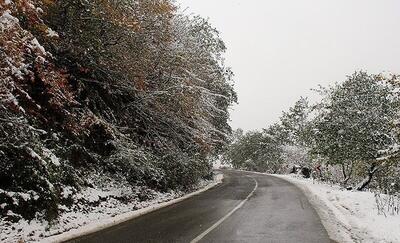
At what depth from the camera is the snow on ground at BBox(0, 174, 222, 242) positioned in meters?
7.71

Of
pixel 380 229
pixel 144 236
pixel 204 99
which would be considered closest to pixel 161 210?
pixel 144 236

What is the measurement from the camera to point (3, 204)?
819cm

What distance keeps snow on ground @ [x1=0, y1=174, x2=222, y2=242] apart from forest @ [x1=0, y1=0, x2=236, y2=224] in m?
0.11

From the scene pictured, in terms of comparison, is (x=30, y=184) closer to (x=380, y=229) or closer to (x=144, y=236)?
(x=144, y=236)

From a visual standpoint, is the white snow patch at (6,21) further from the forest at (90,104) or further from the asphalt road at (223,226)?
the asphalt road at (223,226)

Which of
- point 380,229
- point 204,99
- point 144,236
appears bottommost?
point 144,236

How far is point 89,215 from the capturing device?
33.3ft

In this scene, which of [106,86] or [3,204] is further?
[106,86]

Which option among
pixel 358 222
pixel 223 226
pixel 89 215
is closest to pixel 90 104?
pixel 89 215

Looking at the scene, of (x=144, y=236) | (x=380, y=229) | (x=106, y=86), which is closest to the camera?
(x=144, y=236)

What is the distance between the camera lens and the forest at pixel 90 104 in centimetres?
811

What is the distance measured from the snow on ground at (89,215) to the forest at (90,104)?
0.11 m

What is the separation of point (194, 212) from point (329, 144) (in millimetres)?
13544

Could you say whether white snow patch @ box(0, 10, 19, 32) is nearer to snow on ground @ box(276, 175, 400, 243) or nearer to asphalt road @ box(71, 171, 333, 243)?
asphalt road @ box(71, 171, 333, 243)
